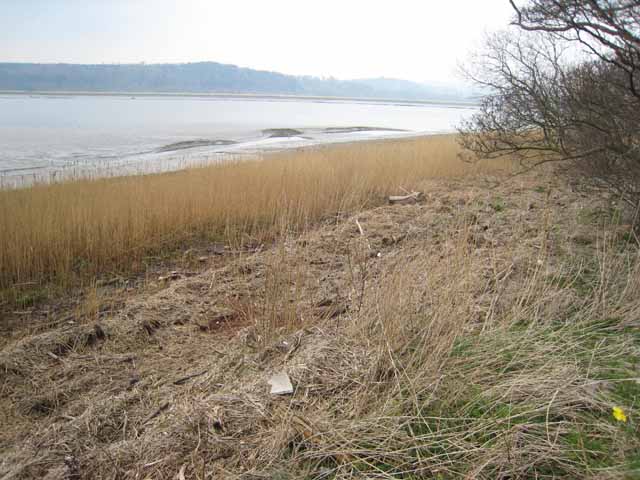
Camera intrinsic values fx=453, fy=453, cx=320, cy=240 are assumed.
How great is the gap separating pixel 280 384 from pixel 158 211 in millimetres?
5409

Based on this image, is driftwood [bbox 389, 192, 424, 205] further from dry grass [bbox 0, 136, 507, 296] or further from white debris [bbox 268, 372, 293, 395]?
white debris [bbox 268, 372, 293, 395]

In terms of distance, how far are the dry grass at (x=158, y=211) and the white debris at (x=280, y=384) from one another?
244 centimetres

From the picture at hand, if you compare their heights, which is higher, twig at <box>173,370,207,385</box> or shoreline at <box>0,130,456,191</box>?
shoreline at <box>0,130,456,191</box>

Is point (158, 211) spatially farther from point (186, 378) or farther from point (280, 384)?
point (280, 384)

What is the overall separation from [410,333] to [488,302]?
1.29m

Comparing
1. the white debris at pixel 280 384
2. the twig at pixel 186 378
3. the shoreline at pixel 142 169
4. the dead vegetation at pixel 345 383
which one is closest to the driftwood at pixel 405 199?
the dead vegetation at pixel 345 383

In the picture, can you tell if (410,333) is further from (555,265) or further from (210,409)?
(555,265)

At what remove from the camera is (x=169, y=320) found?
436cm

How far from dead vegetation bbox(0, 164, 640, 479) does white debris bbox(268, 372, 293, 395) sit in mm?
62

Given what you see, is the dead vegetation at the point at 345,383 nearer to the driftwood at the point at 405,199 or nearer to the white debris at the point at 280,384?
the white debris at the point at 280,384

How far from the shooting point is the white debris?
273 centimetres

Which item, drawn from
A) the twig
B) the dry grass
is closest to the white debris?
the twig

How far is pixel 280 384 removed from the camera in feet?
9.15

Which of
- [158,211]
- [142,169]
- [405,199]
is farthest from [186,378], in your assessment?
[142,169]
